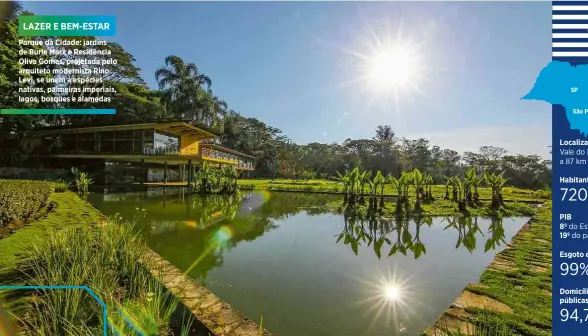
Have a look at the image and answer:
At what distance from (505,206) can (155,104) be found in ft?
113

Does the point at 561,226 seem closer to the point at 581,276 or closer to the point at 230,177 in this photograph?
the point at 581,276

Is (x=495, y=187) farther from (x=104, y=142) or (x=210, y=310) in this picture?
(x=104, y=142)

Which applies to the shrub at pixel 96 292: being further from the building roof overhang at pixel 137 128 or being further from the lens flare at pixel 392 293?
the building roof overhang at pixel 137 128

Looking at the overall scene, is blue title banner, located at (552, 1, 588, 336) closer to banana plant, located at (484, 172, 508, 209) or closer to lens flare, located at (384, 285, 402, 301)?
lens flare, located at (384, 285, 402, 301)

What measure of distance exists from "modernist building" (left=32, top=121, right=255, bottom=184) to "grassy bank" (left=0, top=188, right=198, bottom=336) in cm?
1978

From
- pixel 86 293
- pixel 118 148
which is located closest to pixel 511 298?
pixel 86 293

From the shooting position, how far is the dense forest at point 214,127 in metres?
24.3

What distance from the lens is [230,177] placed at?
20.7m

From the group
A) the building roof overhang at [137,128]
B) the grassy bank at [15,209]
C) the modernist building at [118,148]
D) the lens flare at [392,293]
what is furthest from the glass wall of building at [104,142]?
the lens flare at [392,293]

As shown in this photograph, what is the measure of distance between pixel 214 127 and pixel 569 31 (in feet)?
125

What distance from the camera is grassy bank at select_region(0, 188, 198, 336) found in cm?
267

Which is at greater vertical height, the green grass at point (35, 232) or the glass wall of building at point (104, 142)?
the glass wall of building at point (104, 142)

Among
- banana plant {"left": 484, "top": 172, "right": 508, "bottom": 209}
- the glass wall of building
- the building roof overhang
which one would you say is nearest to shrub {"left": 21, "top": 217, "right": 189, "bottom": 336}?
banana plant {"left": 484, "top": 172, "right": 508, "bottom": 209}

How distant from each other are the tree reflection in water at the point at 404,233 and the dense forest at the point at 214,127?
748 cm
